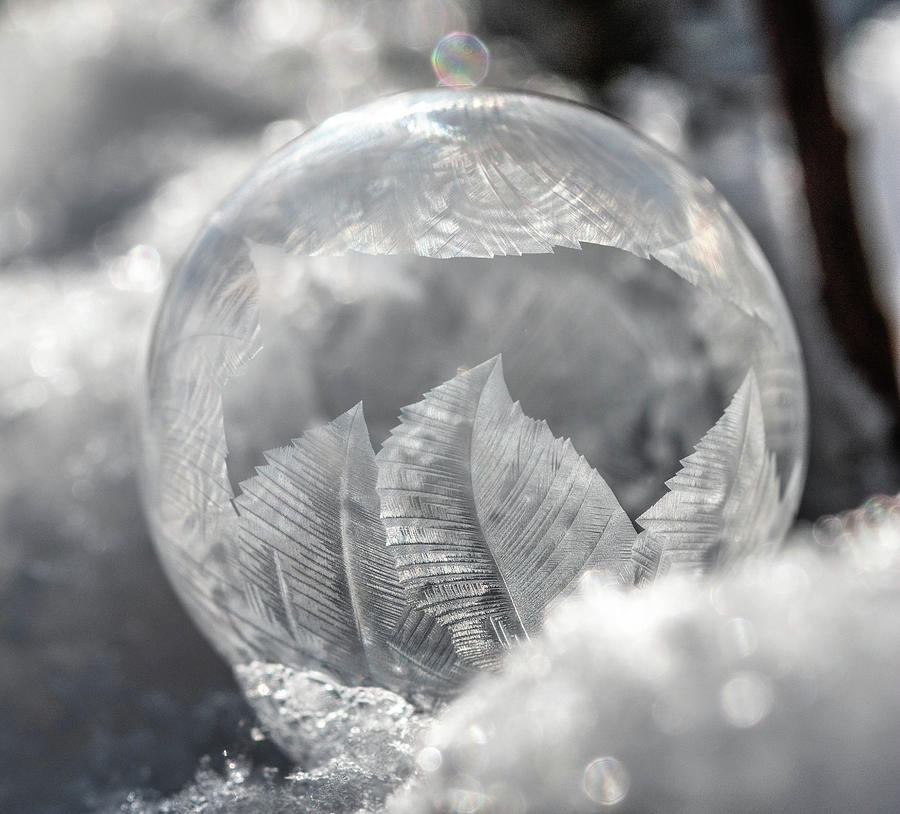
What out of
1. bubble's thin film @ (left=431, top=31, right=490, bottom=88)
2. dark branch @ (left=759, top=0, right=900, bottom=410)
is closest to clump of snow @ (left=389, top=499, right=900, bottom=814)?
dark branch @ (left=759, top=0, right=900, bottom=410)

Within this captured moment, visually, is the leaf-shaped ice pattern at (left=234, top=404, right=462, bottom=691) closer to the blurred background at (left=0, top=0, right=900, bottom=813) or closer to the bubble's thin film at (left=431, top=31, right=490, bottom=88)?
the blurred background at (left=0, top=0, right=900, bottom=813)

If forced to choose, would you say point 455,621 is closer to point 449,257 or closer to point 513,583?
point 513,583

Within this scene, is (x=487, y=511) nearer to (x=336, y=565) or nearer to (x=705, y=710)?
(x=336, y=565)

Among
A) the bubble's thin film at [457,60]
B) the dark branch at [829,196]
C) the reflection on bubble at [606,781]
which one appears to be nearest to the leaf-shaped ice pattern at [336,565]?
the reflection on bubble at [606,781]

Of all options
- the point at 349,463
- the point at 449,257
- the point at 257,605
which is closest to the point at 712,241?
the point at 449,257

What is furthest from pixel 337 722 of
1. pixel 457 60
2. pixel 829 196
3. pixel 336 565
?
pixel 457 60
